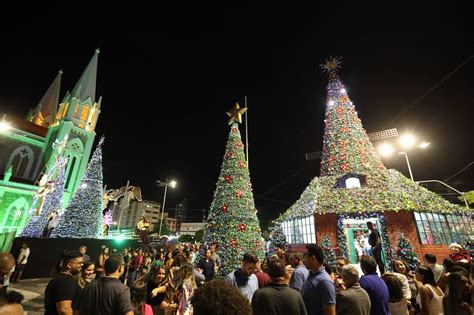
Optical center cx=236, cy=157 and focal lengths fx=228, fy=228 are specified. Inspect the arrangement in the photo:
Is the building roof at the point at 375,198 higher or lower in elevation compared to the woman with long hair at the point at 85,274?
higher

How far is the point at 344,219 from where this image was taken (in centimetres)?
1404

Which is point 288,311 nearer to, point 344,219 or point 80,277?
point 80,277

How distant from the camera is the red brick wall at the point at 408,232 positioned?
13.0 metres

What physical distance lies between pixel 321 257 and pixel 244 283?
150cm

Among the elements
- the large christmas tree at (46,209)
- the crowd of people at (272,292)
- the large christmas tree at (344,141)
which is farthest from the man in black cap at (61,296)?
the large christmas tree at (46,209)

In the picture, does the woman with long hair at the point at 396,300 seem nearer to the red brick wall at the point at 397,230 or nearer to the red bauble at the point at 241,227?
the red bauble at the point at 241,227

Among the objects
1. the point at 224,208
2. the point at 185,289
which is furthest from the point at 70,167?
the point at 185,289

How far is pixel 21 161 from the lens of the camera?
→ 117ft

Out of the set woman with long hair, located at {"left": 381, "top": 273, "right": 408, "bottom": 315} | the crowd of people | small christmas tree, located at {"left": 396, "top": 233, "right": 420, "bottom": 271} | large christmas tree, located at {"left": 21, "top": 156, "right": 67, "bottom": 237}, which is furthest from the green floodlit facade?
small christmas tree, located at {"left": 396, "top": 233, "right": 420, "bottom": 271}

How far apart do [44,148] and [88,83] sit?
44.6 feet

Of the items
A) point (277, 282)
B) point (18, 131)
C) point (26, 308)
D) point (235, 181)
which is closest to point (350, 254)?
point (235, 181)

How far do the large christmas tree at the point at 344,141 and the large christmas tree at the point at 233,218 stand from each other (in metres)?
7.70

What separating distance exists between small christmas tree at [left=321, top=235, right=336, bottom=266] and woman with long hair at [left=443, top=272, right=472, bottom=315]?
10.7m

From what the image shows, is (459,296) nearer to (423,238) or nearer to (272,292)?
(272,292)
